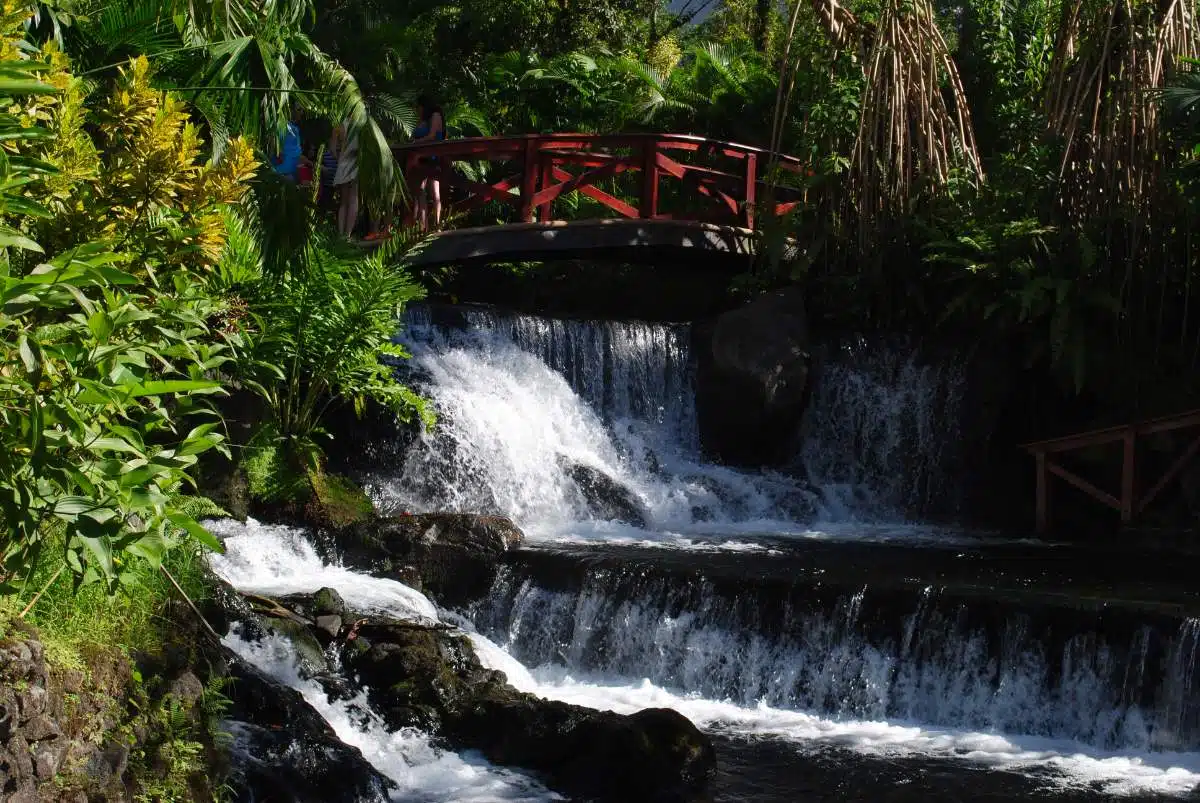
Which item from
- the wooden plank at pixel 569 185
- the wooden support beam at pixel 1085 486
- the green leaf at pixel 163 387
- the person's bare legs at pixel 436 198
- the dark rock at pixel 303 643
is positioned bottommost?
the dark rock at pixel 303 643

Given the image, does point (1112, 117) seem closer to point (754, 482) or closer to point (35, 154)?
point (754, 482)

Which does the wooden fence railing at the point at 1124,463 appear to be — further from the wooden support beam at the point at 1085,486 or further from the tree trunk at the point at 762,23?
the tree trunk at the point at 762,23

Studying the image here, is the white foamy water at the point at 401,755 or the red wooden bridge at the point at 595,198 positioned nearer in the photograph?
the white foamy water at the point at 401,755

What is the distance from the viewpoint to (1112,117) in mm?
13695

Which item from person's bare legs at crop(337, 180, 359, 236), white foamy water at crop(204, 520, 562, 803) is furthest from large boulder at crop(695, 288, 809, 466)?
white foamy water at crop(204, 520, 562, 803)

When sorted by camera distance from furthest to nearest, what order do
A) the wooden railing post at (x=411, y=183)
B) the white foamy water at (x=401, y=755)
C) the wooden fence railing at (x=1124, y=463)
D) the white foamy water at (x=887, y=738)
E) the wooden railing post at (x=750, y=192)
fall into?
the wooden railing post at (x=750, y=192)
the wooden railing post at (x=411, y=183)
the wooden fence railing at (x=1124, y=463)
the white foamy water at (x=887, y=738)
the white foamy water at (x=401, y=755)

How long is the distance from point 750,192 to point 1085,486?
6.10m

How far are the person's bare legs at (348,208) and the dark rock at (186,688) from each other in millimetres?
8909

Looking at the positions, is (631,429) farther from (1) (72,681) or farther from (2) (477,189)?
(1) (72,681)

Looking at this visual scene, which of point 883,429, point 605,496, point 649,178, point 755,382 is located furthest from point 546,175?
point 883,429

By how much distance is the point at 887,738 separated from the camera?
9.05 metres

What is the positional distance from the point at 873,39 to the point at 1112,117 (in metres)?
3.08

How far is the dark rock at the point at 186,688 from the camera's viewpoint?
638 cm

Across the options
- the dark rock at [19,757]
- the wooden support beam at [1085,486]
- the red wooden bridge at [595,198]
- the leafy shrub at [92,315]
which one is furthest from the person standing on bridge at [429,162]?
the dark rock at [19,757]
